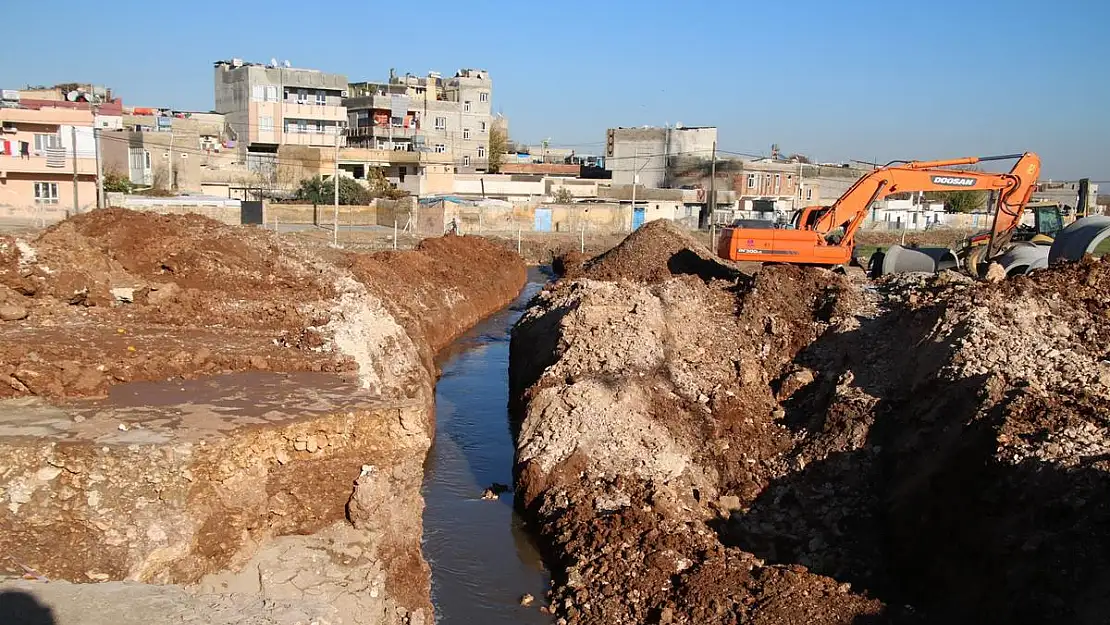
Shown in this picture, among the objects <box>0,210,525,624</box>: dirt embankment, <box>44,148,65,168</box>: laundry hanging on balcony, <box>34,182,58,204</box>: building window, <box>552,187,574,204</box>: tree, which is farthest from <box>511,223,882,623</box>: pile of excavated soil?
<box>552,187,574,204</box>: tree

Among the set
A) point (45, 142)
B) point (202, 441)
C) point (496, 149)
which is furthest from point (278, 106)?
point (202, 441)

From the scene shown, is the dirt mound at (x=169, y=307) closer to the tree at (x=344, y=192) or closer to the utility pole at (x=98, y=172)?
the utility pole at (x=98, y=172)

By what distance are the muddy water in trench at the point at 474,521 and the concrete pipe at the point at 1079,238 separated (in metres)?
11.9

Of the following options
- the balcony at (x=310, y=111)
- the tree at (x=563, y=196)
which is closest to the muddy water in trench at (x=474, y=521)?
the tree at (x=563, y=196)

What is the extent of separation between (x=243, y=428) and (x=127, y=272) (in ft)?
26.4

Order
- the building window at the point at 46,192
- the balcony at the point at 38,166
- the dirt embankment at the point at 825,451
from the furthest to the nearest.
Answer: the building window at the point at 46,192 → the balcony at the point at 38,166 → the dirt embankment at the point at 825,451

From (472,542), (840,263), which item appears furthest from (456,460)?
(840,263)

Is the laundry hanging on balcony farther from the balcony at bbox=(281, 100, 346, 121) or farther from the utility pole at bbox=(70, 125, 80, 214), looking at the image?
the balcony at bbox=(281, 100, 346, 121)

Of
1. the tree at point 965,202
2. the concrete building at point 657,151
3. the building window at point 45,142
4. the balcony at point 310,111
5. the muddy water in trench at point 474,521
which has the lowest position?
the muddy water in trench at point 474,521

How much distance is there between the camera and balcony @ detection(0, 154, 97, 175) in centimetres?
3158

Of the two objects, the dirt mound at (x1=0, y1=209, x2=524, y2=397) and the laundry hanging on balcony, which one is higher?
the laundry hanging on balcony

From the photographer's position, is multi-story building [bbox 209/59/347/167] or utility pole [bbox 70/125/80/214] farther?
multi-story building [bbox 209/59/347/167]

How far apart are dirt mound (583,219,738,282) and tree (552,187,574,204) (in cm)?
2098

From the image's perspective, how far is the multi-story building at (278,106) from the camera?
56.0 meters
